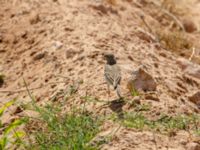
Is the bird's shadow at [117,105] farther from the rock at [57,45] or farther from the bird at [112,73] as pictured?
the rock at [57,45]

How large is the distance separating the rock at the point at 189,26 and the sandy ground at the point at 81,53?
0.88m

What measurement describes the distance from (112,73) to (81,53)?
33.8 inches

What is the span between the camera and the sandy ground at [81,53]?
6.04 m

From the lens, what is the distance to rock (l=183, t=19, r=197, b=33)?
902 cm

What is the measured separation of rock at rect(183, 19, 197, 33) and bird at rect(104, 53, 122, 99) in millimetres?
3127

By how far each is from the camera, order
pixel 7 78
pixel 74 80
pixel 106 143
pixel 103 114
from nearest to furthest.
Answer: pixel 106 143 → pixel 103 114 → pixel 74 80 → pixel 7 78

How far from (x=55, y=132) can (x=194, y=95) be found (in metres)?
1.63

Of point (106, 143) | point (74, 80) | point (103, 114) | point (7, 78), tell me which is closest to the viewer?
point (106, 143)

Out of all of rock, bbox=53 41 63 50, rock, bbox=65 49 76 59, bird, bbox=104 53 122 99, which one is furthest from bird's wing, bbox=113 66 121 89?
rock, bbox=53 41 63 50

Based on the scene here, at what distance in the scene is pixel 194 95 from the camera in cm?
635

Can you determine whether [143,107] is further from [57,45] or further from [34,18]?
[34,18]

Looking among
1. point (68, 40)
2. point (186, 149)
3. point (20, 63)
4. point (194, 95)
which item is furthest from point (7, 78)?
point (186, 149)

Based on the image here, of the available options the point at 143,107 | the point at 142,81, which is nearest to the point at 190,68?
the point at 142,81

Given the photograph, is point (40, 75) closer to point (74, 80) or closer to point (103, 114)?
point (74, 80)
